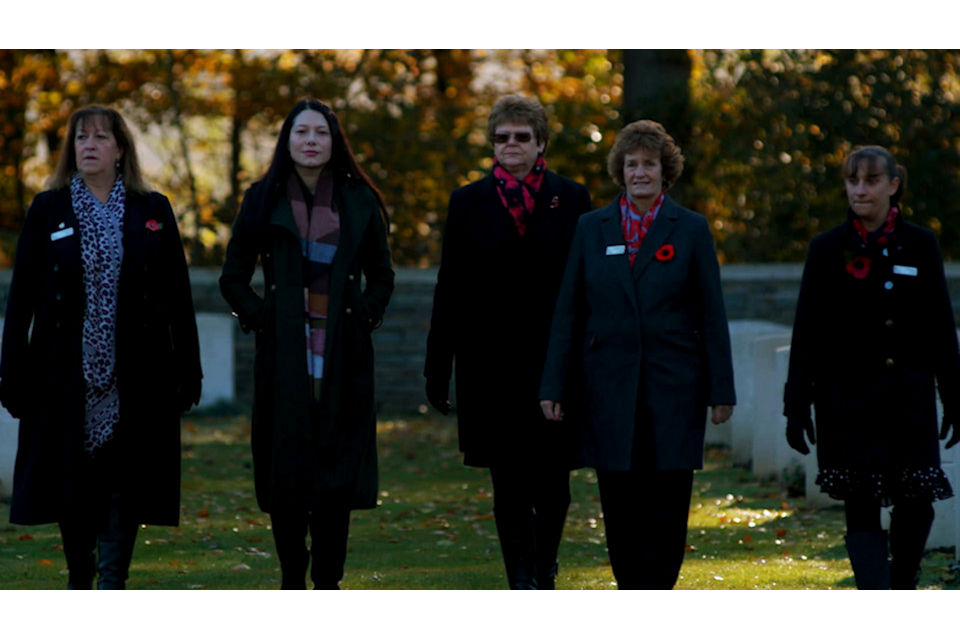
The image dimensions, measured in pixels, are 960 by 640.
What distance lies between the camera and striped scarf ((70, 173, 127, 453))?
693 cm

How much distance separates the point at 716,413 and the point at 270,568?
294 cm

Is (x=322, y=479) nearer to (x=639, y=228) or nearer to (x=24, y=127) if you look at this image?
(x=639, y=228)

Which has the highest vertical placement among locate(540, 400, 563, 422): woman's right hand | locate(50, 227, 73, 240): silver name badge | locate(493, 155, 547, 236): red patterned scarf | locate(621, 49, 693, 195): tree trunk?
locate(621, 49, 693, 195): tree trunk

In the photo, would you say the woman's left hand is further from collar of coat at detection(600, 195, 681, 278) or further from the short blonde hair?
the short blonde hair

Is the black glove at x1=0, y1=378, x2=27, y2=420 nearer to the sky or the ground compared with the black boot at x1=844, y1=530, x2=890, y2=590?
nearer to the sky

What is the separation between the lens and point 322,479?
679 centimetres

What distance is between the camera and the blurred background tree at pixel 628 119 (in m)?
19.7

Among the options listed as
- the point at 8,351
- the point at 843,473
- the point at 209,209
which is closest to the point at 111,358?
the point at 8,351

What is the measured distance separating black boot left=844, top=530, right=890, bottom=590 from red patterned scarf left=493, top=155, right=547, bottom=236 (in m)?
1.85

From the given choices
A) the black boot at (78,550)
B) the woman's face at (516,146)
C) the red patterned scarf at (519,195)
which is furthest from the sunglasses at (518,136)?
the black boot at (78,550)

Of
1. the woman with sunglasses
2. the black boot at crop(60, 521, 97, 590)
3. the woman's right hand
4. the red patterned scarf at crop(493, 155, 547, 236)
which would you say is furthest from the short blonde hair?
the black boot at crop(60, 521, 97, 590)

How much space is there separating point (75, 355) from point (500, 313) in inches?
67.5

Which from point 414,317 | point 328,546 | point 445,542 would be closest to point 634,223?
point 328,546

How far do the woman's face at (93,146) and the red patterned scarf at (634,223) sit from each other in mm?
2005
